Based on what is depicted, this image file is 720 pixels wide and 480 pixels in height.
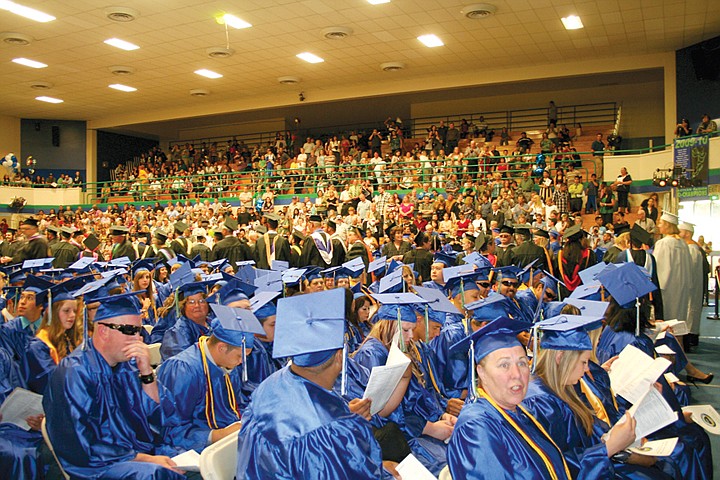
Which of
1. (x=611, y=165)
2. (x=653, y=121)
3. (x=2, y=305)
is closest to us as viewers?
(x=2, y=305)

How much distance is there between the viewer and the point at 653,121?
2270 centimetres

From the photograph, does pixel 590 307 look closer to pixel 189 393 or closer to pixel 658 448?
pixel 658 448

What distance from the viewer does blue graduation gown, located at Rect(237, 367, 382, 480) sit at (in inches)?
87.7

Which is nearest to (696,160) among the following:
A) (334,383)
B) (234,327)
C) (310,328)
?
(334,383)

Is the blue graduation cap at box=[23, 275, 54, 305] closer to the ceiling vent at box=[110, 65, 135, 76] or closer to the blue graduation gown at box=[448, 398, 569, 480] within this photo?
the blue graduation gown at box=[448, 398, 569, 480]

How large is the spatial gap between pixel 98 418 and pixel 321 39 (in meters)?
15.7

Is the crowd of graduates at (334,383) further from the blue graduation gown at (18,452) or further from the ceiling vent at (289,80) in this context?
the ceiling vent at (289,80)

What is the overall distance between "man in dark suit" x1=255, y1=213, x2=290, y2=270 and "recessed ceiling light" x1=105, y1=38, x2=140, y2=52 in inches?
352

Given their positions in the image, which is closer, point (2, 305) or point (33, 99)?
point (2, 305)

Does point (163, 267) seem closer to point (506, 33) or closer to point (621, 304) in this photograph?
point (621, 304)

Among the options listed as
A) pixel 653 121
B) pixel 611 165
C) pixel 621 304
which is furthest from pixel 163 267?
pixel 653 121

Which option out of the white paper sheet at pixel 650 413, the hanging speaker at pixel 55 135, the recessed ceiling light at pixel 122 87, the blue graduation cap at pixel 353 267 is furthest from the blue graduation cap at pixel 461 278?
the hanging speaker at pixel 55 135

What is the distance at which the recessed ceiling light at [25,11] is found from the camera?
1487 cm

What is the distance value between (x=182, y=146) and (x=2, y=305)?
28.3 meters
